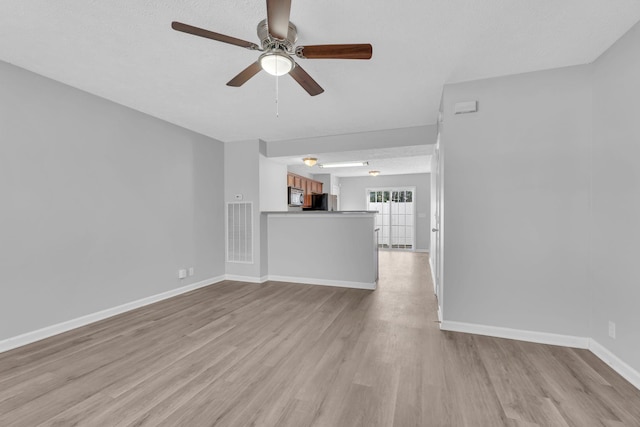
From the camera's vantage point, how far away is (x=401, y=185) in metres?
8.58

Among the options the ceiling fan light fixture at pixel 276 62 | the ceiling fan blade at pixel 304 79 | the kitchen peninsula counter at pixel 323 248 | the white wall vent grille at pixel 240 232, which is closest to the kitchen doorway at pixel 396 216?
the kitchen peninsula counter at pixel 323 248

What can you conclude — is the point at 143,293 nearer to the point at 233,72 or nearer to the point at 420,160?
the point at 233,72

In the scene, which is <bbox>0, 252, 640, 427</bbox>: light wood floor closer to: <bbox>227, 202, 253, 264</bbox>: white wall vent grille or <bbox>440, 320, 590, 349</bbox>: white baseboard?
<bbox>440, 320, 590, 349</bbox>: white baseboard

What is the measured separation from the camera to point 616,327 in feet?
6.94

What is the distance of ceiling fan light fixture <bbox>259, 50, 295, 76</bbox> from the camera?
6.05 ft

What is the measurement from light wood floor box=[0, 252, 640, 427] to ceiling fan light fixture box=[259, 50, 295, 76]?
2.16m

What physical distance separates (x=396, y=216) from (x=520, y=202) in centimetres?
606

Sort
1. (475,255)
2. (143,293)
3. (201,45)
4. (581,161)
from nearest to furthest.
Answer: (201,45)
(581,161)
(475,255)
(143,293)

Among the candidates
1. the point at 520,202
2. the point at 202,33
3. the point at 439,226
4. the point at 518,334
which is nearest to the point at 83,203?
the point at 202,33

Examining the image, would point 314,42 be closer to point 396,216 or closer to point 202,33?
point 202,33

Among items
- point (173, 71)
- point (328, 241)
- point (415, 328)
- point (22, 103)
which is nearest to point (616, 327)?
point (415, 328)

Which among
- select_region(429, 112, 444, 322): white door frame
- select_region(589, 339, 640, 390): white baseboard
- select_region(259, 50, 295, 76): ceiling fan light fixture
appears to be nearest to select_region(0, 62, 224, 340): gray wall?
select_region(259, 50, 295, 76): ceiling fan light fixture

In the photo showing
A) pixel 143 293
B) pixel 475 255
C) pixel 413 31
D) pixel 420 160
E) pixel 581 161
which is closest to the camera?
pixel 413 31

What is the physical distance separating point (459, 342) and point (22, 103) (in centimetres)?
445
